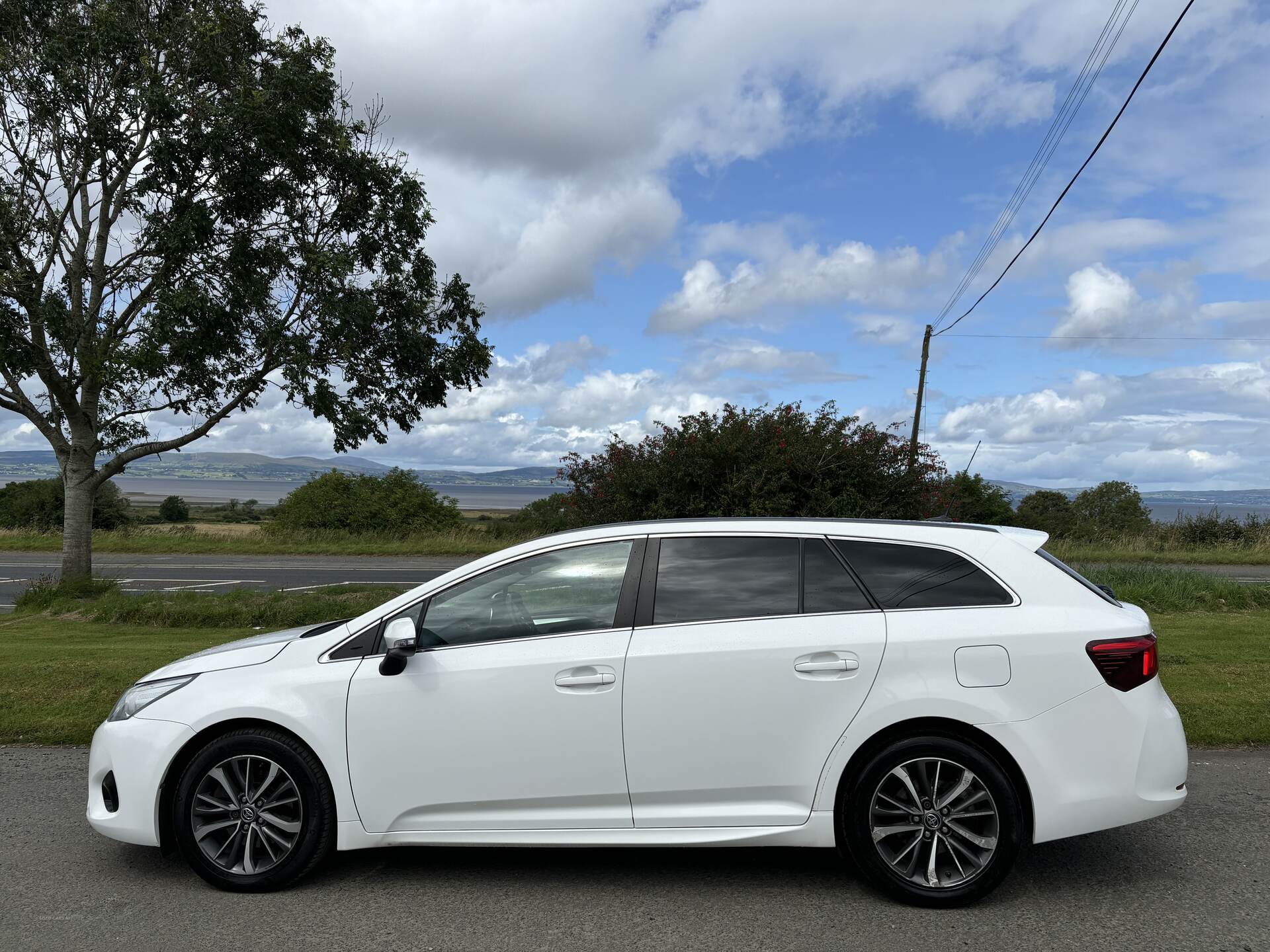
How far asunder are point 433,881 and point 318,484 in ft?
116

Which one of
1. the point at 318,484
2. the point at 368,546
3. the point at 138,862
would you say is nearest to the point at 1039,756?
the point at 138,862

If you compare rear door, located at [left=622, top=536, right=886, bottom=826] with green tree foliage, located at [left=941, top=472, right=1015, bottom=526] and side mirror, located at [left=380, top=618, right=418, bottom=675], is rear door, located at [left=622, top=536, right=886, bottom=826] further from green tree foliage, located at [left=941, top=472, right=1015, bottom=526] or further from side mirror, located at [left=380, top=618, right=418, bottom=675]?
green tree foliage, located at [left=941, top=472, right=1015, bottom=526]

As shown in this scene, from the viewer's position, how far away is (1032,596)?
4.17 m

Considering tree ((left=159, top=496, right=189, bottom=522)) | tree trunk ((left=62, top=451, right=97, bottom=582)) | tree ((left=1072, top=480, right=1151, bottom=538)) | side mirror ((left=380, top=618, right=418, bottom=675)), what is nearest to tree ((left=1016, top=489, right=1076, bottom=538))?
tree ((left=1072, top=480, right=1151, bottom=538))

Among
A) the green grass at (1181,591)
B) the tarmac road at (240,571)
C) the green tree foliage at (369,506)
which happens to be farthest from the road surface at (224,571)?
the green grass at (1181,591)

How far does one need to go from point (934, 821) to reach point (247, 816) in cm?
292

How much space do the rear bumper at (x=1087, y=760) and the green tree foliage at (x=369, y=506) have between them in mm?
32781

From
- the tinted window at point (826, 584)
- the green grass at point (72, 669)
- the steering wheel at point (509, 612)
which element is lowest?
the green grass at point (72, 669)

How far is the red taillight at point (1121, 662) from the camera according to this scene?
4.00m

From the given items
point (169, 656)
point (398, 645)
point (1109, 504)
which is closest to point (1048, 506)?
point (1109, 504)

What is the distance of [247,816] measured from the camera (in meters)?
4.21

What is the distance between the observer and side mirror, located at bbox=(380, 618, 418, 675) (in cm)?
413

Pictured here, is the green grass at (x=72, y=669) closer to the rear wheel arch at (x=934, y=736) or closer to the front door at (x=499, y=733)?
the front door at (x=499, y=733)

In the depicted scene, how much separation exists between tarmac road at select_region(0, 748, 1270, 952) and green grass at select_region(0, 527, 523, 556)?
2133 centimetres
